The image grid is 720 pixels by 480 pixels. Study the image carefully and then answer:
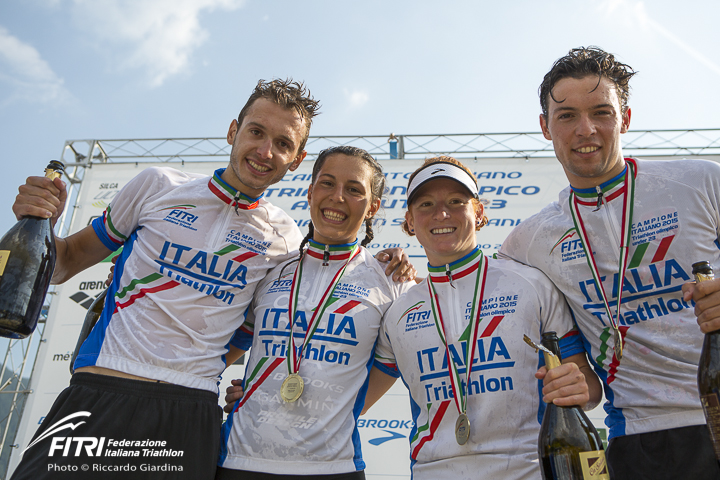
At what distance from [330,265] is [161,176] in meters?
0.84

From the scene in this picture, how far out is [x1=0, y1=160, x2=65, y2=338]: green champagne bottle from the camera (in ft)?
4.47

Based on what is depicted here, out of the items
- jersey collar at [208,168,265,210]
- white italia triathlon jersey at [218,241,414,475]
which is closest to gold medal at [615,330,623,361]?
white italia triathlon jersey at [218,241,414,475]

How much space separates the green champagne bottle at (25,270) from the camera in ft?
4.47

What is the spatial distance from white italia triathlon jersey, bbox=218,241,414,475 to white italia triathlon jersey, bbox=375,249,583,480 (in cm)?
16

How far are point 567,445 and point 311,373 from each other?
2.94 feet

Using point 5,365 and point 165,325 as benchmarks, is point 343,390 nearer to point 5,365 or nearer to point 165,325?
point 165,325

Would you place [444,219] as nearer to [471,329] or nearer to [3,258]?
[471,329]

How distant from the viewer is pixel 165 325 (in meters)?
1.71

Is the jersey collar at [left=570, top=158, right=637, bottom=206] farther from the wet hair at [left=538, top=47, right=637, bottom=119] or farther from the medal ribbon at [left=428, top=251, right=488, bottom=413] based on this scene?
the medal ribbon at [left=428, top=251, right=488, bottom=413]

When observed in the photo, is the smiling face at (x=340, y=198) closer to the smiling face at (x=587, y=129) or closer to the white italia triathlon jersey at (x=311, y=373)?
the white italia triathlon jersey at (x=311, y=373)

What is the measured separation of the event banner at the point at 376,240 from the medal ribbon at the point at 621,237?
9.83 ft

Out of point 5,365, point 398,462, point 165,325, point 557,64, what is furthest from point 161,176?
point 5,365

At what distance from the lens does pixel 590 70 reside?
1.72m

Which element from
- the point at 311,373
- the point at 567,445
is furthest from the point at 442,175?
the point at 567,445
